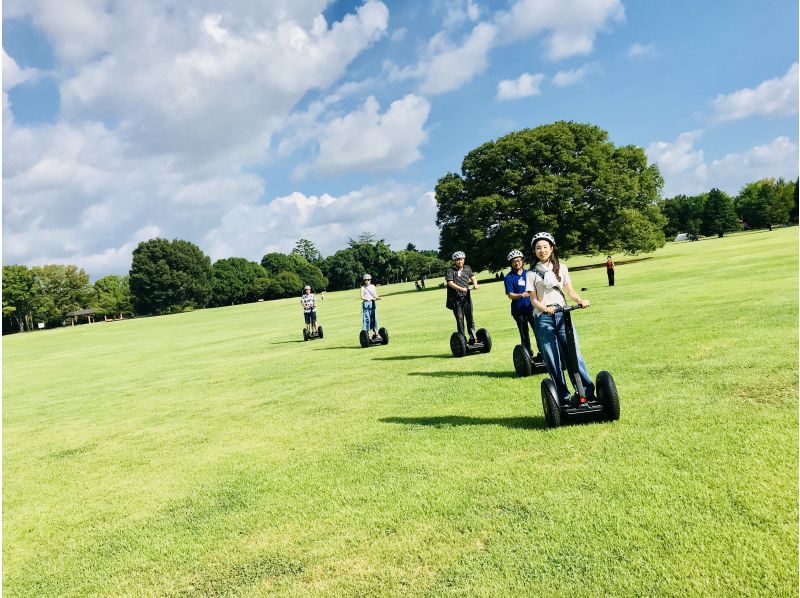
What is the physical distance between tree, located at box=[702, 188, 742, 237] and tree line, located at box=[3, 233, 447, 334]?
63.8 meters

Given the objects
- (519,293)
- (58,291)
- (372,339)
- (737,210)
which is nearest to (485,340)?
(519,293)

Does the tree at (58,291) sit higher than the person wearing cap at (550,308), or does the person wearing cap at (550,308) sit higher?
the tree at (58,291)

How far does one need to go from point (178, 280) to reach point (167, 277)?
2.12m

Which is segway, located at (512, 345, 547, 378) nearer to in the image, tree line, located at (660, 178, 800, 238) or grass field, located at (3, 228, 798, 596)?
grass field, located at (3, 228, 798, 596)

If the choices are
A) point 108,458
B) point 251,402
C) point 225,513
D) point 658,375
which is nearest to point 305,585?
point 225,513

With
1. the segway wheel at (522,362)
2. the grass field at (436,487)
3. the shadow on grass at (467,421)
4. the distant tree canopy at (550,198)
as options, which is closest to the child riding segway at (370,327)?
the grass field at (436,487)

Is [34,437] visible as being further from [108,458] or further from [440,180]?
[440,180]

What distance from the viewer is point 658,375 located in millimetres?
8789

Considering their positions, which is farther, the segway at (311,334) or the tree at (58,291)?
the tree at (58,291)

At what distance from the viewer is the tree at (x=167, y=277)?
105750 mm

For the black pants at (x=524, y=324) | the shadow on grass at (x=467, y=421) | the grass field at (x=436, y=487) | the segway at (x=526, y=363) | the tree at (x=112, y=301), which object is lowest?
the grass field at (x=436, y=487)

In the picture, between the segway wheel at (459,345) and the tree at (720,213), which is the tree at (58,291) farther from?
the tree at (720,213)

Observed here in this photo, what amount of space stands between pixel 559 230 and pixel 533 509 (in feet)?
188

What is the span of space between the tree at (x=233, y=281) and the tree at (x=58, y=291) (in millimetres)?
28212
